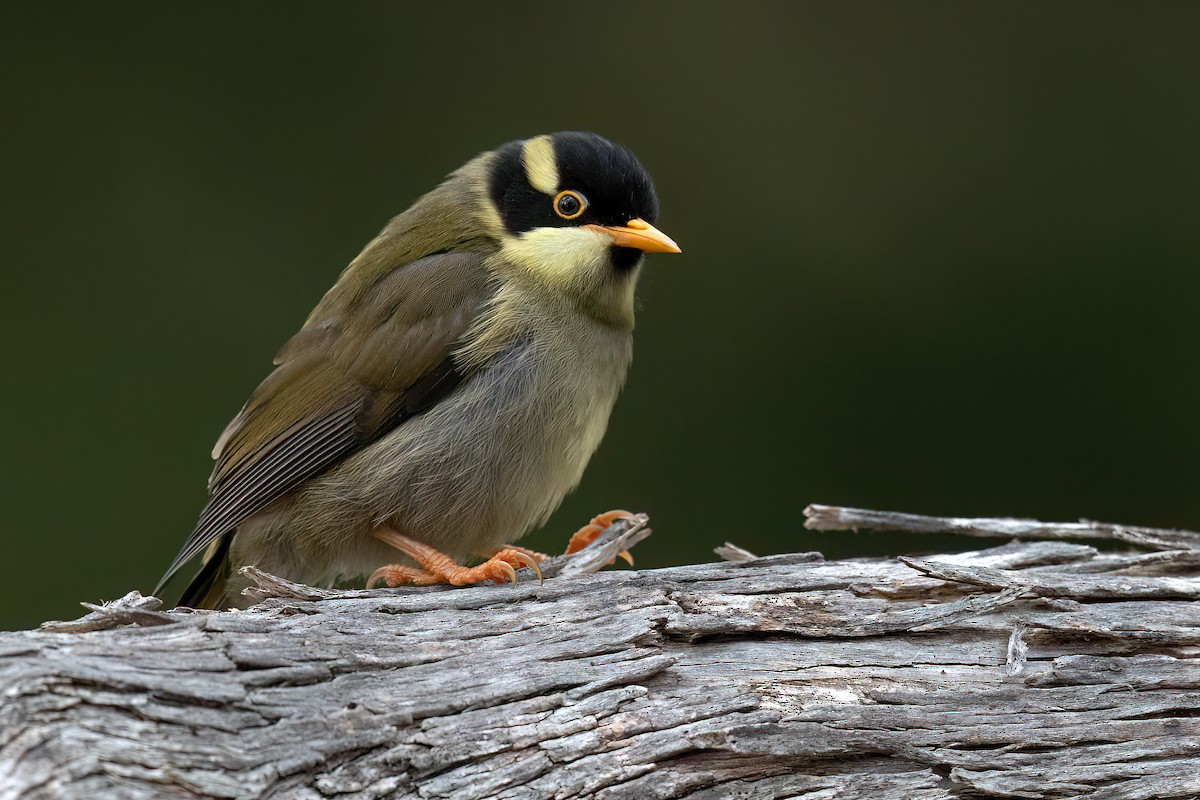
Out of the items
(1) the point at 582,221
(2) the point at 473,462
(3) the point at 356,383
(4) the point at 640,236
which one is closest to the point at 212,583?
(3) the point at 356,383

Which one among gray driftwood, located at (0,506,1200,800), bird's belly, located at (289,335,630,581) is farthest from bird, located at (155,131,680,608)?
gray driftwood, located at (0,506,1200,800)

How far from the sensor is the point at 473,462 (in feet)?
11.6

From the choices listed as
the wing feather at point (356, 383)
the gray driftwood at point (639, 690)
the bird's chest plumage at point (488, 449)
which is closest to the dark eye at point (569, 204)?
the wing feather at point (356, 383)

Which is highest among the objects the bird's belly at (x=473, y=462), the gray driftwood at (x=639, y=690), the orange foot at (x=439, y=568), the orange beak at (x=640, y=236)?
the orange beak at (x=640, y=236)

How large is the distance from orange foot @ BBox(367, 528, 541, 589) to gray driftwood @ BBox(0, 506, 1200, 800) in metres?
0.17

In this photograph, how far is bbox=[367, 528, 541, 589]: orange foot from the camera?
130 inches

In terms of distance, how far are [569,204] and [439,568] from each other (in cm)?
128

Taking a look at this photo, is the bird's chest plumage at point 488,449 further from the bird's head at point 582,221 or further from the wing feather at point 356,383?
the bird's head at point 582,221

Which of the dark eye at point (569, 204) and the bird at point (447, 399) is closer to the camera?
the bird at point (447, 399)

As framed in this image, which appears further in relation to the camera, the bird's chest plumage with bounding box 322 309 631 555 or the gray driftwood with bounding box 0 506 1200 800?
the bird's chest plumage with bounding box 322 309 631 555

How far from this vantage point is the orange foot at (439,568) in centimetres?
329

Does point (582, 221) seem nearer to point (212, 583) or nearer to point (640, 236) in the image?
point (640, 236)

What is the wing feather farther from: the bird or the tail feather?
the tail feather

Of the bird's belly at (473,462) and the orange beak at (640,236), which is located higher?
the orange beak at (640,236)
